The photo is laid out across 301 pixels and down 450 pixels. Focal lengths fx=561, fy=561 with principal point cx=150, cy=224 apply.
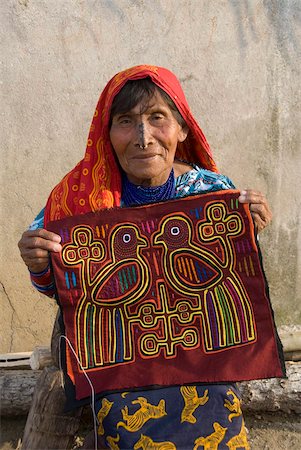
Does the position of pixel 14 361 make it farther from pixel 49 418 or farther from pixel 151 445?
pixel 151 445

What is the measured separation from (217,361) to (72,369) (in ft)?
1.88

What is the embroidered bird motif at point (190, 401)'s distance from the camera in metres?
2.08

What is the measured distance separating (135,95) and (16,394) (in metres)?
1.85

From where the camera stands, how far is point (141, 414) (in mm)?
2092

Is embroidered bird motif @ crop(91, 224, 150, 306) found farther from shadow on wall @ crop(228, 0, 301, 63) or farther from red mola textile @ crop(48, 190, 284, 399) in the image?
shadow on wall @ crop(228, 0, 301, 63)

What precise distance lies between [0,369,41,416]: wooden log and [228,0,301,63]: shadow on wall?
8.00 ft

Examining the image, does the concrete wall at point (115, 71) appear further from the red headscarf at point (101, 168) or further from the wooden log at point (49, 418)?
the wooden log at point (49, 418)

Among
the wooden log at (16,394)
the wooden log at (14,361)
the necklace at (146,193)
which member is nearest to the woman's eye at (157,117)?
the necklace at (146,193)

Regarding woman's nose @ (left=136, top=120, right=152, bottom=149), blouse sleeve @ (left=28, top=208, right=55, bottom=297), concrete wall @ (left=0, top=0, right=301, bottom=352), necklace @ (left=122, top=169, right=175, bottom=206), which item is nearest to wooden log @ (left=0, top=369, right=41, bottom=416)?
concrete wall @ (left=0, top=0, right=301, bottom=352)

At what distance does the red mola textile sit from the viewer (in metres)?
2.21

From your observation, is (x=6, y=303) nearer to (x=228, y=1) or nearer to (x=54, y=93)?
(x=54, y=93)

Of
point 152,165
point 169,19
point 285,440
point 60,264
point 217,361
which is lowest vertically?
point 285,440

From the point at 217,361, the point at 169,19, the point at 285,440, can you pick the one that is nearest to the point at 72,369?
the point at 217,361

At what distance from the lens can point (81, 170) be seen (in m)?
2.45
